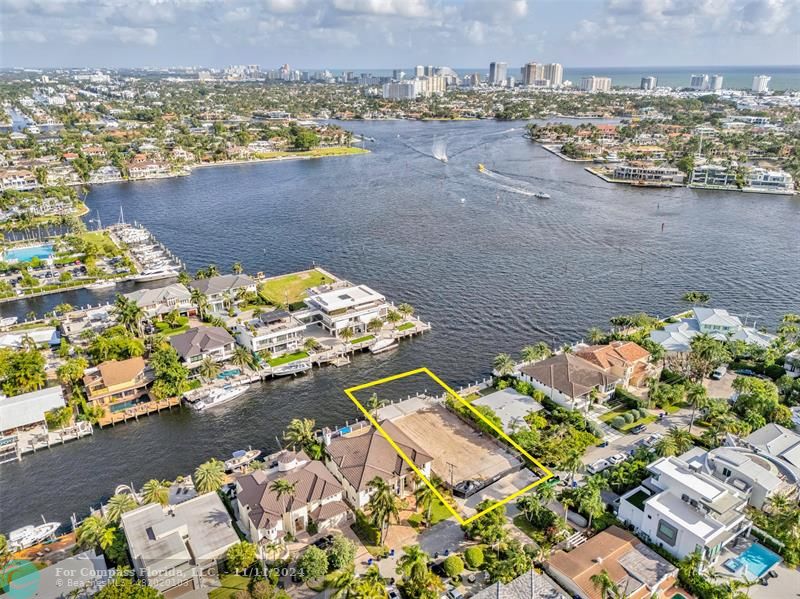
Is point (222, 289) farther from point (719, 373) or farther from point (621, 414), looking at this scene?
point (719, 373)

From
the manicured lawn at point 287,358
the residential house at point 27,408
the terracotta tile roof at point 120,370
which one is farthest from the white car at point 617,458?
the residential house at point 27,408

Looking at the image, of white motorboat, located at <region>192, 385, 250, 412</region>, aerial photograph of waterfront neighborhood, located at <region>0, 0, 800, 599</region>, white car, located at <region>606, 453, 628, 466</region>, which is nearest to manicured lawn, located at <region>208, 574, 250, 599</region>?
aerial photograph of waterfront neighborhood, located at <region>0, 0, 800, 599</region>

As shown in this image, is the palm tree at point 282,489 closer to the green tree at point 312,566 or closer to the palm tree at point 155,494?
the green tree at point 312,566

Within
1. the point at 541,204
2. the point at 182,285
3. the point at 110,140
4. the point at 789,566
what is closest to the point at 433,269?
the point at 182,285

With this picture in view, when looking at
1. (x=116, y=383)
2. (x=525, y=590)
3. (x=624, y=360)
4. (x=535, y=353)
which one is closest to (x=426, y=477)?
(x=525, y=590)

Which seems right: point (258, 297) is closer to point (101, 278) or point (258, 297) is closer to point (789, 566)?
point (101, 278)
